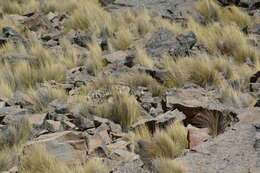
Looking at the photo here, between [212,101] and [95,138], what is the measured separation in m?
1.57

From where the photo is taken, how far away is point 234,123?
4.85 m

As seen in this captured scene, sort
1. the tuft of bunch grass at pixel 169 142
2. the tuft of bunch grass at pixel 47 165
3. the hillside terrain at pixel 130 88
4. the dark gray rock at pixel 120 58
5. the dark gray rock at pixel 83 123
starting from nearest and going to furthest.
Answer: the tuft of bunch grass at pixel 47 165, the hillside terrain at pixel 130 88, the tuft of bunch grass at pixel 169 142, the dark gray rock at pixel 83 123, the dark gray rock at pixel 120 58

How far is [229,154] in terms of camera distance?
408 centimetres

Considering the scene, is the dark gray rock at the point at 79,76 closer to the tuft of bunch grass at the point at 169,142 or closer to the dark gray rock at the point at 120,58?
the dark gray rock at the point at 120,58

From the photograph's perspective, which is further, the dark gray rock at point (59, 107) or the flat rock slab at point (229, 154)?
the dark gray rock at point (59, 107)

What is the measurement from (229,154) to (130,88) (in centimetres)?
274

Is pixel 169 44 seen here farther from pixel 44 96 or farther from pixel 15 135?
pixel 15 135

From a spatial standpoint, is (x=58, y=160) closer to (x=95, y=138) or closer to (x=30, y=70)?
(x=95, y=138)

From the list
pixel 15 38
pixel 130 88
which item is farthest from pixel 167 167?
pixel 15 38

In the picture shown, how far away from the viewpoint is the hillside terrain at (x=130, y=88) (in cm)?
437

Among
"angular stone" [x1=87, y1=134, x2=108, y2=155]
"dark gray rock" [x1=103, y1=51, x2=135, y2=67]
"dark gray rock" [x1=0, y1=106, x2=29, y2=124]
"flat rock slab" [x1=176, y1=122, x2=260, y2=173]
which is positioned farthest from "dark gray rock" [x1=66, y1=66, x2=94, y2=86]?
"flat rock slab" [x1=176, y1=122, x2=260, y2=173]

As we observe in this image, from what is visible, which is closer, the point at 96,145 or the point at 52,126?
the point at 96,145

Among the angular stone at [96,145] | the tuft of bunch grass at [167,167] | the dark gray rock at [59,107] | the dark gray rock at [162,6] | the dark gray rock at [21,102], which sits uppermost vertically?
the dark gray rock at [162,6]

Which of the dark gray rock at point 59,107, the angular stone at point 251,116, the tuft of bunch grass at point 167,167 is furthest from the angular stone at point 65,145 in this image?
the angular stone at point 251,116
